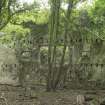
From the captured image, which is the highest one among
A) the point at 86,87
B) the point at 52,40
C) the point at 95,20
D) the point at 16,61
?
the point at 95,20

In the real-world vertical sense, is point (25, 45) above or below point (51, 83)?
above

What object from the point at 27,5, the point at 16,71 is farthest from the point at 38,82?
the point at 27,5

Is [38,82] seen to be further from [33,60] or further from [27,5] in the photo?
[27,5]

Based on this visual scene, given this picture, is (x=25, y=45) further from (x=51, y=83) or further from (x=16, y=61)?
(x=51, y=83)

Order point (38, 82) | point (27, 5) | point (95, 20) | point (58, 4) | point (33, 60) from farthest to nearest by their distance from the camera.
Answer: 1. point (33, 60)
2. point (38, 82)
3. point (95, 20)
4. point (58, 4)
5. point (27, 5)

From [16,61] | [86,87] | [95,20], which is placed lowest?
[86,87]

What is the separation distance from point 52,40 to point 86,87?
3445 mm

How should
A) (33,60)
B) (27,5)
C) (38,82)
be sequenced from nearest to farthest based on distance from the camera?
(27,5)
(38,82)
(33,60)

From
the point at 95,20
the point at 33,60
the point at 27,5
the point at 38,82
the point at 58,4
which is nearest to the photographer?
→ the point at 27,5

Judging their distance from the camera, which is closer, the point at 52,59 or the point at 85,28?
the point at 52,59

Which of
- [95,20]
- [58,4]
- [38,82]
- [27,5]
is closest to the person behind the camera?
[27,5]

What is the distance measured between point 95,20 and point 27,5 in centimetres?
509

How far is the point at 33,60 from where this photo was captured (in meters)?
17.6

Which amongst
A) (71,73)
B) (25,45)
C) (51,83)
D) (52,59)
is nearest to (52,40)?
(52,59)
